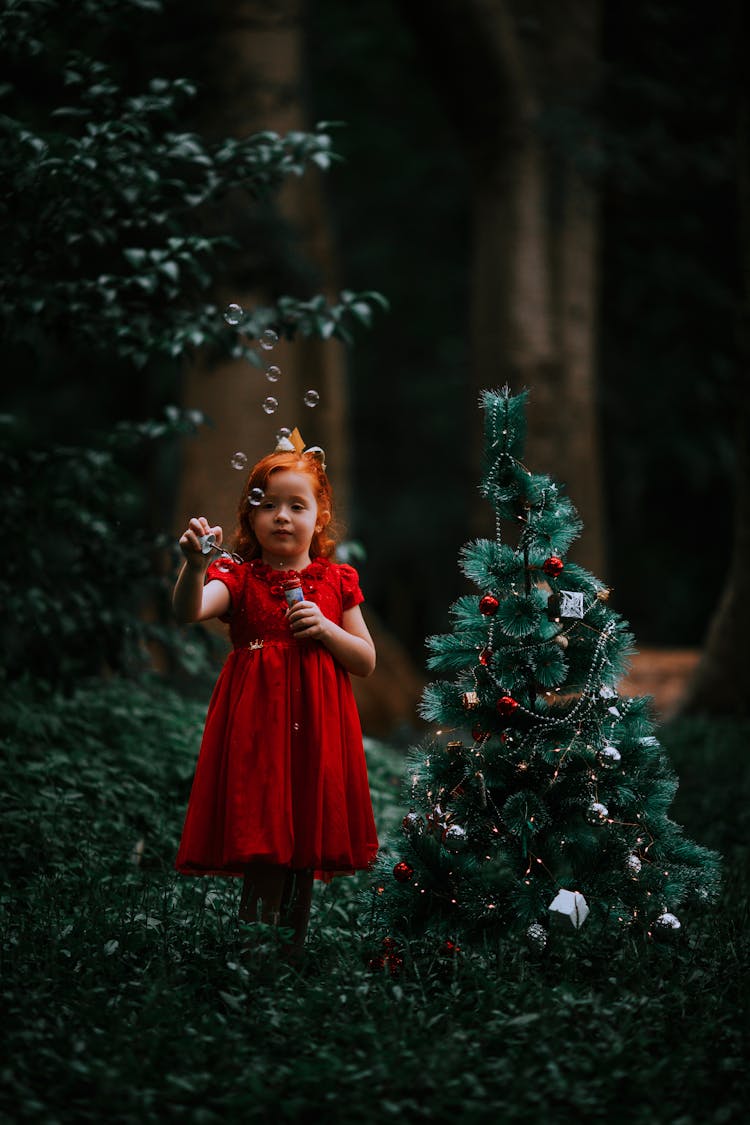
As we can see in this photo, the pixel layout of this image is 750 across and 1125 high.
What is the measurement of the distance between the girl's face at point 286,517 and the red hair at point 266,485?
30 mm

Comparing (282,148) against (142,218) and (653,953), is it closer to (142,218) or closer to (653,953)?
(142,218)

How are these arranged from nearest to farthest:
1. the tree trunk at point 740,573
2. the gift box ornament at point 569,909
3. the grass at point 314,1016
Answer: the grass at point 314,1016 → the gift box ornament at point 569,909 → the tree trunk at point 740,573

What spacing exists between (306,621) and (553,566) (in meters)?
0.85

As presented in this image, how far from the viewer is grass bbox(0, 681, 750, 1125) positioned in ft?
10.0

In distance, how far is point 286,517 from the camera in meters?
4.20

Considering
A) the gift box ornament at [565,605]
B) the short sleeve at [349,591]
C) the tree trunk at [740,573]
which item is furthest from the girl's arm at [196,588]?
the tree trunk at [740,573]

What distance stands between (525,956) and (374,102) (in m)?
16.1

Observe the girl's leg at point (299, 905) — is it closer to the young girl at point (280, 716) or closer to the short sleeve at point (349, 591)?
the young girl at point (280, 716)

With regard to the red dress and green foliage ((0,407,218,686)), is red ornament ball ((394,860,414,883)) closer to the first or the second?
the red dress

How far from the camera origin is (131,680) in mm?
6445

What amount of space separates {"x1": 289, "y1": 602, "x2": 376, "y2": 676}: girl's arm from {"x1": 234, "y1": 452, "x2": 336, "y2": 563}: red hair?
0.31 metres

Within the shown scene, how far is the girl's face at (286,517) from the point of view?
4.22 metres

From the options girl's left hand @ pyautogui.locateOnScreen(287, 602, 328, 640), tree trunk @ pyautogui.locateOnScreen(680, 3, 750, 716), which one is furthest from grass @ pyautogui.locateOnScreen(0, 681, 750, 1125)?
tree trunk @ pyautogui.locateOnScreen(680, 3, 750, 716)

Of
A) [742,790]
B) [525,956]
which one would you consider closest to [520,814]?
[525,956]
